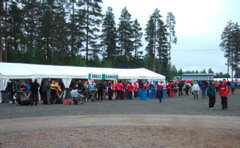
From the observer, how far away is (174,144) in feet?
21.1

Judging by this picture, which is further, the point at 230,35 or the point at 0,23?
the point at 230,35

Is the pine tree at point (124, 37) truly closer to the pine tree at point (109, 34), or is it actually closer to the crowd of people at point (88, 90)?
the pine tree at point (109, 34)

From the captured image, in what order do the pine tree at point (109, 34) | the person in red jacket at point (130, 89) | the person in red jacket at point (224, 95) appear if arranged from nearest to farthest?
the person in red jacket at point (224, 95)
the person in red jacket at point (130, 89)
the pine tree at point (109, 34)

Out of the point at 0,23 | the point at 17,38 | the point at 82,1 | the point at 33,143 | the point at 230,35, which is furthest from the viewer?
the point at 230,35

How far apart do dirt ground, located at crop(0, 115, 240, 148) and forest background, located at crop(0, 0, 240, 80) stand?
81.7 ft

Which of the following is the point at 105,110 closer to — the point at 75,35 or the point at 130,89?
the point at 130,89

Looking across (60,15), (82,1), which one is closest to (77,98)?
(60,15)

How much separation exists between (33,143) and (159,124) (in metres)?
4.54

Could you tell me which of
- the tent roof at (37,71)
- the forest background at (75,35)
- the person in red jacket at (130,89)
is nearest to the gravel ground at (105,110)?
the tent roof at (37,71)

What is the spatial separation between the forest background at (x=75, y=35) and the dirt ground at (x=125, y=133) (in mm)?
24902

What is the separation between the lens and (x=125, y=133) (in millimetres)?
7633

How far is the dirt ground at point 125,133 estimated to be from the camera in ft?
21.1

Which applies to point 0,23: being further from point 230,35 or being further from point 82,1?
point 230,35

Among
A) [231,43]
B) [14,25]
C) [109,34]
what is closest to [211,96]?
[14,25]
